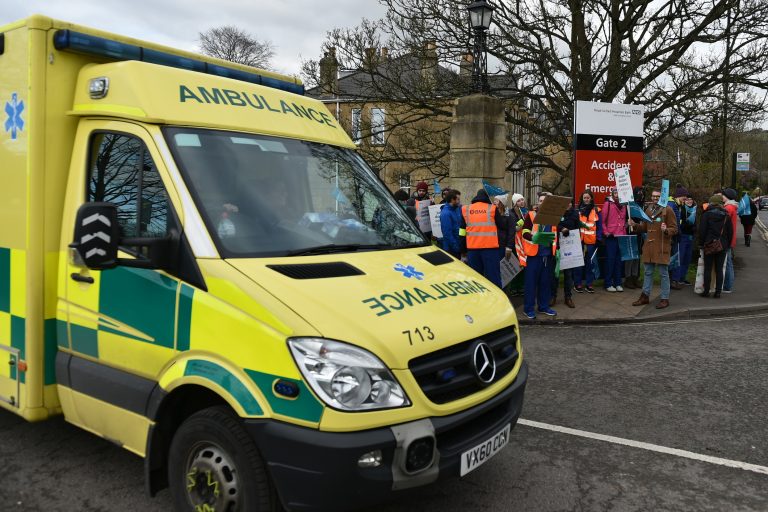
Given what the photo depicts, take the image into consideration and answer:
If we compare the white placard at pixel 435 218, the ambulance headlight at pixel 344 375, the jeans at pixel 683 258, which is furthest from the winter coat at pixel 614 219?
the ambulance headlight at pixel 344 375

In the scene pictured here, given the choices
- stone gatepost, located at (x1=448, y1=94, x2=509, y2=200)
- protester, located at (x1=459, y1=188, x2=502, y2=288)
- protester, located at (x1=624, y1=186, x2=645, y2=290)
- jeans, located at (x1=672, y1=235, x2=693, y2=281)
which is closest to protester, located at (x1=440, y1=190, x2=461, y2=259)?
Result: protester, located at (x1=459, y1=188, x2=502, y2=288)

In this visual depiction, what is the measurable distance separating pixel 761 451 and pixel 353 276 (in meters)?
3.41

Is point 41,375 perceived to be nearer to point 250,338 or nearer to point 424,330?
point 250,338

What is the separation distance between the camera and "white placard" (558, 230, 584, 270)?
9.99 meters

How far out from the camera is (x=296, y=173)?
12.2 feet

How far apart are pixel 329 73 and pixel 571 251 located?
8977 mm

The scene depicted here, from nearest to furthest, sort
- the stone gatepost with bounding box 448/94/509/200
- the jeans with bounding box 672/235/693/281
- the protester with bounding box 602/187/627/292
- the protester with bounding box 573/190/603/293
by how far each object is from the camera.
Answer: the protester with bounding box 573/190/603/293 < the protester with bounding box 602/187/627/292 < the stone gatepost with bounding box 448/94/509/200 < the jeans with bounding box 672/235/693/281

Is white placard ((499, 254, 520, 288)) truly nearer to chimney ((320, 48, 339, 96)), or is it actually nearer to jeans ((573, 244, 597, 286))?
jeans ((573, 244, 597, 286))

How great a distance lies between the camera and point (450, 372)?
2959mm

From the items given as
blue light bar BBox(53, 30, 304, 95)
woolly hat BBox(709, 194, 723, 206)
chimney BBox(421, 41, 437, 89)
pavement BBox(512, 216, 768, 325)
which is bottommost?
pavement BBox(512, 216, 768, 325)

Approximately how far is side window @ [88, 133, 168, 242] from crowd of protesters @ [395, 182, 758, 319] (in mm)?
6234

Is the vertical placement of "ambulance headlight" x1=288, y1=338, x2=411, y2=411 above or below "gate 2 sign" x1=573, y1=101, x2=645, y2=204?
below

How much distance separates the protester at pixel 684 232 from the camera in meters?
11.8

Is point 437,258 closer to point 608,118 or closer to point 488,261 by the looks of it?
point 488,261
